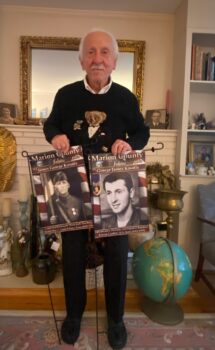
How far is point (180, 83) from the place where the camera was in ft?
6.98

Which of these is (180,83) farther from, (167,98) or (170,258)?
(170,258)

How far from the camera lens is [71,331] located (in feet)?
4.28

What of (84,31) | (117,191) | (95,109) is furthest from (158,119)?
(117,191)

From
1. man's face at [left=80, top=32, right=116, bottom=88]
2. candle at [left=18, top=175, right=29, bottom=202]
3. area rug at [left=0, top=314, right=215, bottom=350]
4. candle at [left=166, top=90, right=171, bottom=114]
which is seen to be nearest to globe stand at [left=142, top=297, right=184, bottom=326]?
area rug at [left=0, top=314, right=215, bottom=350]

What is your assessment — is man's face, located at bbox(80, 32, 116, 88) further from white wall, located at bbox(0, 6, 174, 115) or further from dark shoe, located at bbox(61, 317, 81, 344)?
white wall, located at bbox(0, 6, 174, 115)

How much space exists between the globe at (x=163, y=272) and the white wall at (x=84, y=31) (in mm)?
1305

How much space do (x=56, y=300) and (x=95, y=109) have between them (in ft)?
3.65

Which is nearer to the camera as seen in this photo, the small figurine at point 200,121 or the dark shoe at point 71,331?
the dark shoe at point 71,331

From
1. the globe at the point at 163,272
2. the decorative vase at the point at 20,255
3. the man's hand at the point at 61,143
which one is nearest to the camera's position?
the man's hand at the point at 61,143

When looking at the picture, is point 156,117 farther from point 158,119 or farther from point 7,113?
point 7,113

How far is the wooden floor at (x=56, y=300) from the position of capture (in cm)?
160

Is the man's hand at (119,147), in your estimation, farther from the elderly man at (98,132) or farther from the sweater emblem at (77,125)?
the sweater emblem at (77,125)

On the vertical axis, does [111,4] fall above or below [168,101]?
above

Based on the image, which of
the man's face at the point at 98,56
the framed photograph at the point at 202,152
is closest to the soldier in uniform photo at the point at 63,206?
the man's face at the point at 98,56
